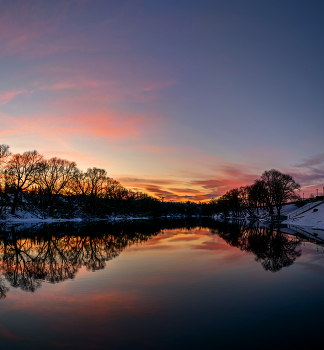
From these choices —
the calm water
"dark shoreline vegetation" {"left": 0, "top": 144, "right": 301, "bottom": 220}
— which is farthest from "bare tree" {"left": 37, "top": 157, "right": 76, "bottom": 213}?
the calm water

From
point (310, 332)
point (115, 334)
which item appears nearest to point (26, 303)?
point (115, 334)

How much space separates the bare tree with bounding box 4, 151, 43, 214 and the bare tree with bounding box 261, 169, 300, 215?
79994 millimetres

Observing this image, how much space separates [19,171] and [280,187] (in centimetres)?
8568

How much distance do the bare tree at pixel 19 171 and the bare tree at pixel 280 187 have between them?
80.0 meters

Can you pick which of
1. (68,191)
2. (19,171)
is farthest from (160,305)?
(68,191)

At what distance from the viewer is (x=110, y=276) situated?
39.7 feet

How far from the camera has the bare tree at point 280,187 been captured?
291 feet

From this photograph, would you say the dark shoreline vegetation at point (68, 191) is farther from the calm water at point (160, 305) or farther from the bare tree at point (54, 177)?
the calm water at point (160, 305)

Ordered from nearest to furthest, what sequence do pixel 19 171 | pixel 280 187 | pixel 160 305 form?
pixel 160 305 < pixel 19 171 < pixel 280 187

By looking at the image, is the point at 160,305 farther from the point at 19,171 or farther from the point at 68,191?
the point at 68,191

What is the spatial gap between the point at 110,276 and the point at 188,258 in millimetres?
6777

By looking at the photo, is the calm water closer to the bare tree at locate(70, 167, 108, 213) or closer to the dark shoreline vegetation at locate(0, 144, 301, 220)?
the dark shoreline vegetation at locate(0, 144, 301, 220)

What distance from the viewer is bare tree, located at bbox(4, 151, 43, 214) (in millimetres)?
65625

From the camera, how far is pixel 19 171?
67562 millimetres
